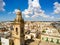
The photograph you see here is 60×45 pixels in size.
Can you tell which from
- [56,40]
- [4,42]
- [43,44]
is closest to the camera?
[43,44]

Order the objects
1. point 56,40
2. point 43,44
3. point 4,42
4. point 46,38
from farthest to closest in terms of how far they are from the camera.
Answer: point 4,42 < point 46,38 < point 56,40 < point 43,44

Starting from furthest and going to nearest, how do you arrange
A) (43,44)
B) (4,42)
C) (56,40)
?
(4,42) < (56,40) < (43,44)

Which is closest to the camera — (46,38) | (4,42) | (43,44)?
(43,44)

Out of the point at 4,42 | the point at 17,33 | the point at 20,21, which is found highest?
the point at 20,21

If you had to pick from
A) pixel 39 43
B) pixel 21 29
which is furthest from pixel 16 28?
pixel 39 43

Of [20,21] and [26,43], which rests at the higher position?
[20,21]

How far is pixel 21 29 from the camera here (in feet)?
17.5

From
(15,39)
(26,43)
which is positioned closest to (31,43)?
(26,43)

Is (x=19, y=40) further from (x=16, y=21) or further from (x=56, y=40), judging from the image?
(x=56, y=40)

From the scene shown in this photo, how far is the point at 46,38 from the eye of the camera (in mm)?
5875

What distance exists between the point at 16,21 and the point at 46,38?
5.23 ft

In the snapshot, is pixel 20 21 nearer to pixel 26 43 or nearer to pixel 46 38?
pixel 26 43

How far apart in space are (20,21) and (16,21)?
0.17m

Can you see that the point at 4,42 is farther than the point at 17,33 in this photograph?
Yes
